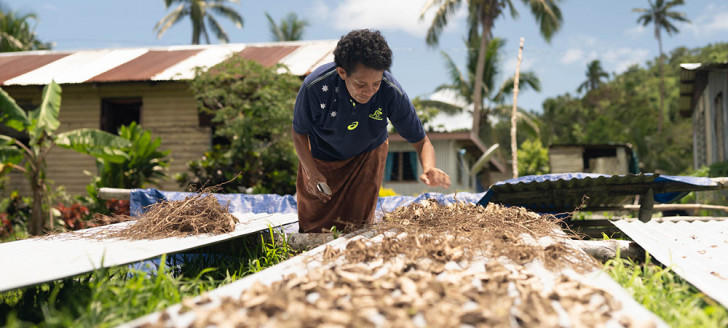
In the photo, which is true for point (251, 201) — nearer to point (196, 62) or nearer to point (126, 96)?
point (196, 62)

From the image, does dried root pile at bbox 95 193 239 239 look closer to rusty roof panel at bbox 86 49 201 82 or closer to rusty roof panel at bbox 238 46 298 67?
rusty roof panel at bbox 86 49 201 82

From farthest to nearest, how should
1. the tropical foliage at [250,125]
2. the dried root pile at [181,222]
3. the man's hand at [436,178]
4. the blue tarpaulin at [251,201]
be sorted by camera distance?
the tropical foliage at [250,125], the blue tarpaulin at [251,201], the man's hand at [436,178], the dried root pile at [181,222]

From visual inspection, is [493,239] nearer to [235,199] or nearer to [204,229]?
[204,229]

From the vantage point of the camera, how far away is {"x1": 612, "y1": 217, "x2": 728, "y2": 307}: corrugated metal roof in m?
2.19

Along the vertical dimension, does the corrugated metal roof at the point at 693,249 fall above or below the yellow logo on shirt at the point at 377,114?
below

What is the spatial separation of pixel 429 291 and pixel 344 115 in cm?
172

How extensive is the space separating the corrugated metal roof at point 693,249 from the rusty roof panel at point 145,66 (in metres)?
10.3

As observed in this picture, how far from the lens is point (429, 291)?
5.69ft

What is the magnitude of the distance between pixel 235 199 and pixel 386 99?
300cm

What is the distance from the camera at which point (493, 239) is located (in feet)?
8.50

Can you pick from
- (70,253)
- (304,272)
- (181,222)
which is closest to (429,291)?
(304,272)

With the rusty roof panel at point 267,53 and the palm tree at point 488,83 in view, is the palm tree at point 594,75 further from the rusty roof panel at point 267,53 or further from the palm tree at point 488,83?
the rusty roof panel at point 267,53

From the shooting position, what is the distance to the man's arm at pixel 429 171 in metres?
3.24

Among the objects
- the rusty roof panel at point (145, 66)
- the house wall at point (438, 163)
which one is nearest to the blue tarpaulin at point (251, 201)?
the rusty roof panel at point (145, 66)
